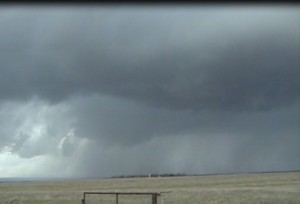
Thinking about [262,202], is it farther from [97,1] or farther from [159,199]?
[97,1]

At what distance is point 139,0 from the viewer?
857 cm

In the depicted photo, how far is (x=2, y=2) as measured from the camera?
8.53 meters

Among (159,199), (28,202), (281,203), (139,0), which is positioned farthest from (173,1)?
(28,202)

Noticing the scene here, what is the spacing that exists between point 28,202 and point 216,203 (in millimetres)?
15179

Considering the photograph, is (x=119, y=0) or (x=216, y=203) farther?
(x=216, y=203)

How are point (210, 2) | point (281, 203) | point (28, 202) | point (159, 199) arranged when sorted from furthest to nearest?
point (28, 202) < point (281, 203) < point (159, 199) < point (210, 2)

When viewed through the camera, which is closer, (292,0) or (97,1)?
(97,1)

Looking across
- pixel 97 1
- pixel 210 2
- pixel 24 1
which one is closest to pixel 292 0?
pixel 210 2

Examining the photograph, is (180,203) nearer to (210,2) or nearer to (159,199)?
(159,199)

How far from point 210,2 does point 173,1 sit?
92 centimetres

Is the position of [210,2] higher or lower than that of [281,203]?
higher

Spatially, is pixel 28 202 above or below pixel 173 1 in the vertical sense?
below

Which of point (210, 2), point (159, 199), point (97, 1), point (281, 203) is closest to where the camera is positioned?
point (97, 1)

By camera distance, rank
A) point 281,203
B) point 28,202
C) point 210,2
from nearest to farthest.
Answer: point 210,2
point 281,203
point 28,202
